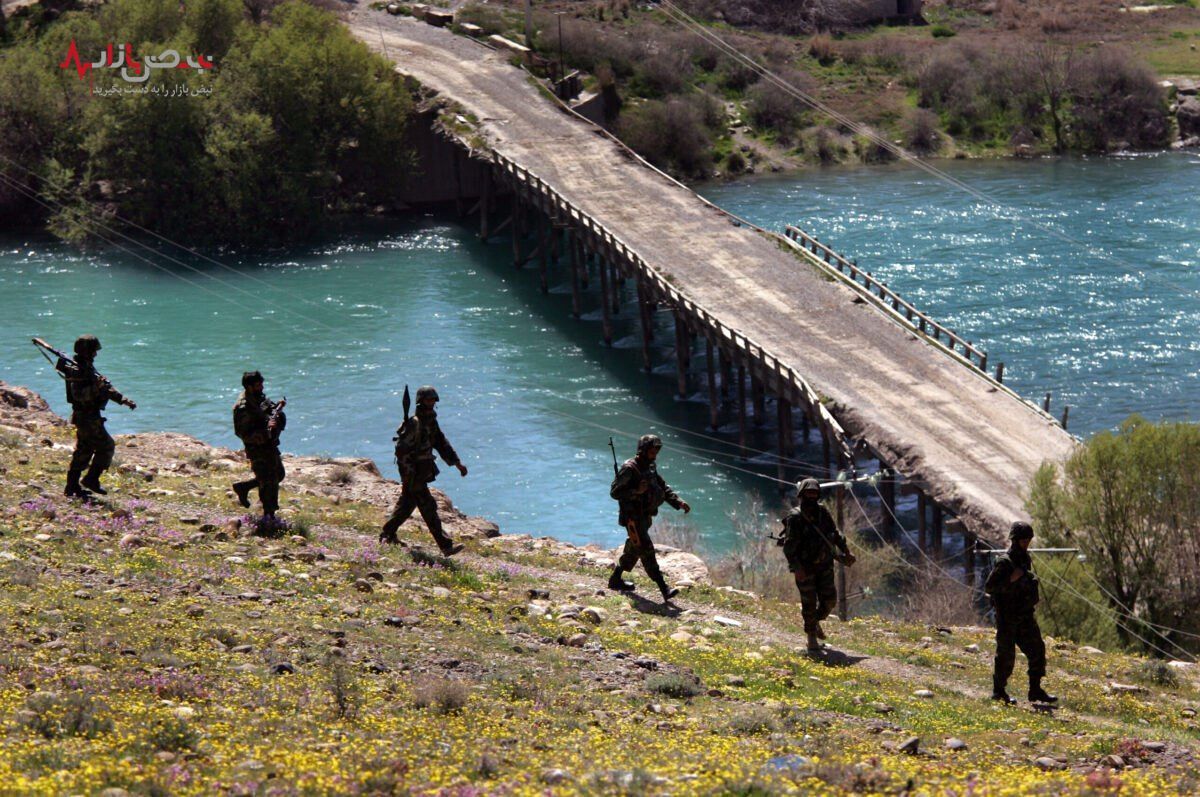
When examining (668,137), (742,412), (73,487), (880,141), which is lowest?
(742,412)

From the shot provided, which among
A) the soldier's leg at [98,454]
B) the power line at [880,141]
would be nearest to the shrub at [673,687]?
the soldier's leg at [98,454]

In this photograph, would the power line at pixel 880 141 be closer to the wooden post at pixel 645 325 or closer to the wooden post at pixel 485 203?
the wooden post at pixel 645 325

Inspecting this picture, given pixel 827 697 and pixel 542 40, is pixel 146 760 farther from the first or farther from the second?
pixel 542 40

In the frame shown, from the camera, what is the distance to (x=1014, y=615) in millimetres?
14555

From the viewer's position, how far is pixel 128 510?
1844 cm

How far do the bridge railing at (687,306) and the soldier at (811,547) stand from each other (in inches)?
660

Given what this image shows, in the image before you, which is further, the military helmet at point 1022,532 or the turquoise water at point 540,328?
the turquoise water at point 540,328

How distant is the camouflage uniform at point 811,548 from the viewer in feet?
51.2

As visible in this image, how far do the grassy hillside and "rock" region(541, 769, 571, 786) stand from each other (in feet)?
0.09

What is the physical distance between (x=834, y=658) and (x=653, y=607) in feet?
8.02

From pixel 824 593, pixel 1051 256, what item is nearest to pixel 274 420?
pixel 824 593

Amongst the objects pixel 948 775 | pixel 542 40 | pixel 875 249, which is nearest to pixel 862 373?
pixel 875 249

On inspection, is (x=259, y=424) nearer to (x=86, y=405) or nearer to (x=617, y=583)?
(x=86, y=405)

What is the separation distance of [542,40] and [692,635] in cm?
5895
